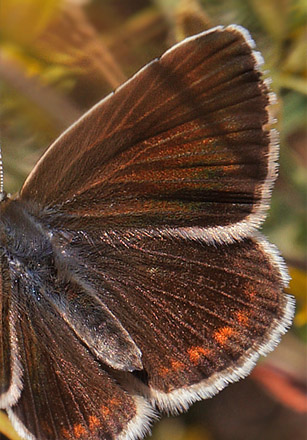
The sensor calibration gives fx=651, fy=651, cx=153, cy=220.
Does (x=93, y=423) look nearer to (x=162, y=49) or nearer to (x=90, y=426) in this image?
(x=90, y=426)

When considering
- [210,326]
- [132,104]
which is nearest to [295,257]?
[210,326]

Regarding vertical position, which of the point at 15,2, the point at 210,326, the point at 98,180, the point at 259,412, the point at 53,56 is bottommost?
the point at 259,412

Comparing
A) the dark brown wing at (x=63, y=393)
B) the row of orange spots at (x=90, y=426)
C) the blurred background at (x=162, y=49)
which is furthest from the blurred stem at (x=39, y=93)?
the row of orange spots at (x=90, y=426)

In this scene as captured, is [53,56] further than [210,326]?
Yes

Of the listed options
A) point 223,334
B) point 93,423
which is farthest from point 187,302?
point 93,423

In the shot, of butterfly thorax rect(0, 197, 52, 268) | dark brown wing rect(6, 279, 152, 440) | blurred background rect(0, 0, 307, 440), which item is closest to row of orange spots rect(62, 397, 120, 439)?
dark brown wing rect(6, 279, 152, 440)

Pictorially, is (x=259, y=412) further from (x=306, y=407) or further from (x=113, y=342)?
(x=113, y=342)

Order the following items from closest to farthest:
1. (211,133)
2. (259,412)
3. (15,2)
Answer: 1. (211,133)
2. (15,2)
3. (259,412)

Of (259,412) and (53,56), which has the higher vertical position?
(53,56)
